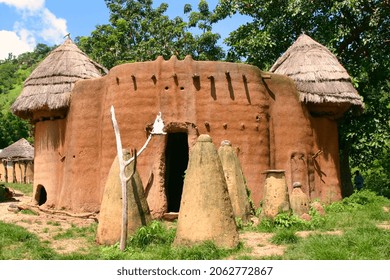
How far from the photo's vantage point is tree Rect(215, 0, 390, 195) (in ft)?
56.3

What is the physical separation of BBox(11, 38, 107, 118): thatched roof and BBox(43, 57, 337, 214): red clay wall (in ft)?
5.14

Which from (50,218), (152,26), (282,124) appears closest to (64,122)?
(50,218)

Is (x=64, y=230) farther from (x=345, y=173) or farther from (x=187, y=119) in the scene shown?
(x=345, y=173)

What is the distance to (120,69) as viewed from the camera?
1309cm

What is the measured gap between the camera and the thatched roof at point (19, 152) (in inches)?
1240

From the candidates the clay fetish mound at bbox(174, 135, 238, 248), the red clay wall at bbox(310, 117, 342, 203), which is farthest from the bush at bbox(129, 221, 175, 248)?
the red clay wall at bbox(310, 117, 342, 203)

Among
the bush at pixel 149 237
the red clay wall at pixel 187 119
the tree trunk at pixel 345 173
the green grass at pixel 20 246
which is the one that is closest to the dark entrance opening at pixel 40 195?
the red clay wall at pixel 187 119

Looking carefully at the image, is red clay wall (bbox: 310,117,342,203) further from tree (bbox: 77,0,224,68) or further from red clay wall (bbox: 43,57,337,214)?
tree (bbox: 77,0,224,68)

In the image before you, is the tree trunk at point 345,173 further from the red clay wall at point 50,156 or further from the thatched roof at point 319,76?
the red clay wall at point 50,156

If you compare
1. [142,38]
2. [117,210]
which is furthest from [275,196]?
[142,38]

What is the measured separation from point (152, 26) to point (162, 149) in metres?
18.9

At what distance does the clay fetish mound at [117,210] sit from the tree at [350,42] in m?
10.2

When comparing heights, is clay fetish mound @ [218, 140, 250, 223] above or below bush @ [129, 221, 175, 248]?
above

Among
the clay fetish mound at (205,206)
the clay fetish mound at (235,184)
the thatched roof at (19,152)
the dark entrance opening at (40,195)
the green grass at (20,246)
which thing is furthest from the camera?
the thatched roof at (19,152)
